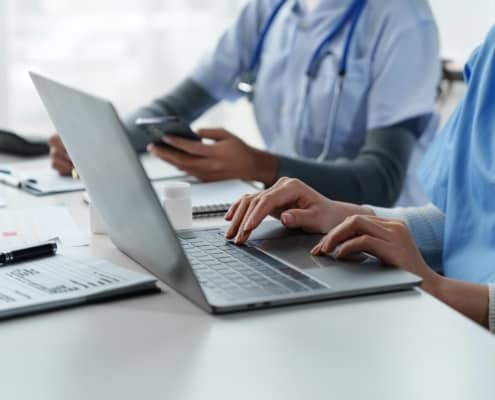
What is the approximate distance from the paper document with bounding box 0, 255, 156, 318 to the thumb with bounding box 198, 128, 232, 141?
0.60m

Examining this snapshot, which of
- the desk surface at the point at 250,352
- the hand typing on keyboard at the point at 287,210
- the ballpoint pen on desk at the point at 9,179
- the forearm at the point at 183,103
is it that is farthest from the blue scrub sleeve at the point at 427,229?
the forearm at the point at 183,103

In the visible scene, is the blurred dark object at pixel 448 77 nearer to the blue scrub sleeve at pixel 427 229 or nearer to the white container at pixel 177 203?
the blue scrub sleeve at pixel 427 229

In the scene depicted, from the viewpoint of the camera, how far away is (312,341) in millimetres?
792

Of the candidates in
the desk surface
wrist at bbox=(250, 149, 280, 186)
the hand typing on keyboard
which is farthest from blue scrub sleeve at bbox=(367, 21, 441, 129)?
the desk surface

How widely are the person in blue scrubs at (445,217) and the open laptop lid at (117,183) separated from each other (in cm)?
15

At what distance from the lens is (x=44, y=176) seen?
5.26 feet

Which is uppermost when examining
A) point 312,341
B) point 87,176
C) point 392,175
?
point 87,176

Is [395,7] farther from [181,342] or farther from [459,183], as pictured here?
[181,342]

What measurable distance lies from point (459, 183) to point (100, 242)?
523 millimetres

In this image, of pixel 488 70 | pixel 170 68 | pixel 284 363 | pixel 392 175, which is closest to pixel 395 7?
pixel 392 175

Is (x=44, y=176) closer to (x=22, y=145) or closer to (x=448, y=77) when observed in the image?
(x=22, y=145)

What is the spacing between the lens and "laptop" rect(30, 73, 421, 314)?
85 centimetres

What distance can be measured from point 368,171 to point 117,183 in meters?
0.81

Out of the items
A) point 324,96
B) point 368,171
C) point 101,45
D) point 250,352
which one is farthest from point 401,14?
point 101,45
